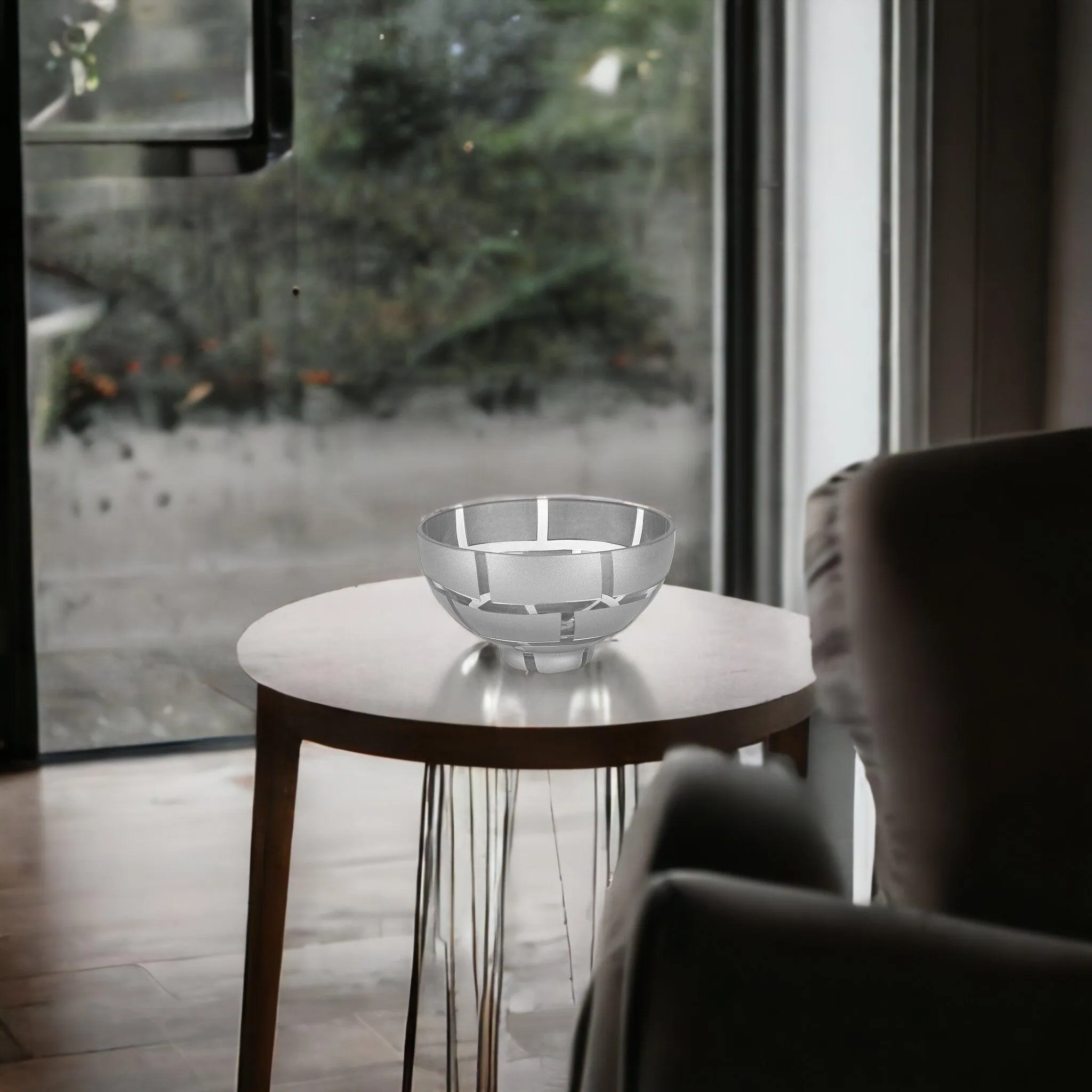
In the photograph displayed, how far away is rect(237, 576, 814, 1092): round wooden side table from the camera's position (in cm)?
107

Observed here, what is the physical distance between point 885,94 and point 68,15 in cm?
130

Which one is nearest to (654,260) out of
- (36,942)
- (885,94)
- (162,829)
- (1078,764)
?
(885,94)

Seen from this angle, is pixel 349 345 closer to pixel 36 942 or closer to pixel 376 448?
pixel 376 448

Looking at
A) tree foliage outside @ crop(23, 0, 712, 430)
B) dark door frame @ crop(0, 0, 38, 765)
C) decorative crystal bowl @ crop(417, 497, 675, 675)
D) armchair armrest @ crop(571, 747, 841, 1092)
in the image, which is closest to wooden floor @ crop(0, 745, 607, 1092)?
dark door frame @ crop(0, 0, 38, 765)

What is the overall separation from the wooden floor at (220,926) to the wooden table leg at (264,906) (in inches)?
7.6

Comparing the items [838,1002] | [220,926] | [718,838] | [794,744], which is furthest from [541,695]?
[220,926]

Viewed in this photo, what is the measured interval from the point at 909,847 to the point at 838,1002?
0.11 m

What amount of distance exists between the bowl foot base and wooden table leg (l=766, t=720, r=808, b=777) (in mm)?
188

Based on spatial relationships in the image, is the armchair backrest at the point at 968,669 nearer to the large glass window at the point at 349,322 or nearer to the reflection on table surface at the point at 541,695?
the reflection on table surface at the point at 541,695

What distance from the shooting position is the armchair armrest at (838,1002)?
0.53 meters

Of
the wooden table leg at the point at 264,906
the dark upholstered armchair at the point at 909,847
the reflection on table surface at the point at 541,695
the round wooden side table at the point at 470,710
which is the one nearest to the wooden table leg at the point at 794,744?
the round wooden side table at the point at 470,710

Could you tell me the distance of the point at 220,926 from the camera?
1.82 m

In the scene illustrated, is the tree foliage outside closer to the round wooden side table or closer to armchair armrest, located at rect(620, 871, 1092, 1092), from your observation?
the round wooden side table

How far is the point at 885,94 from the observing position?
5.95ft
